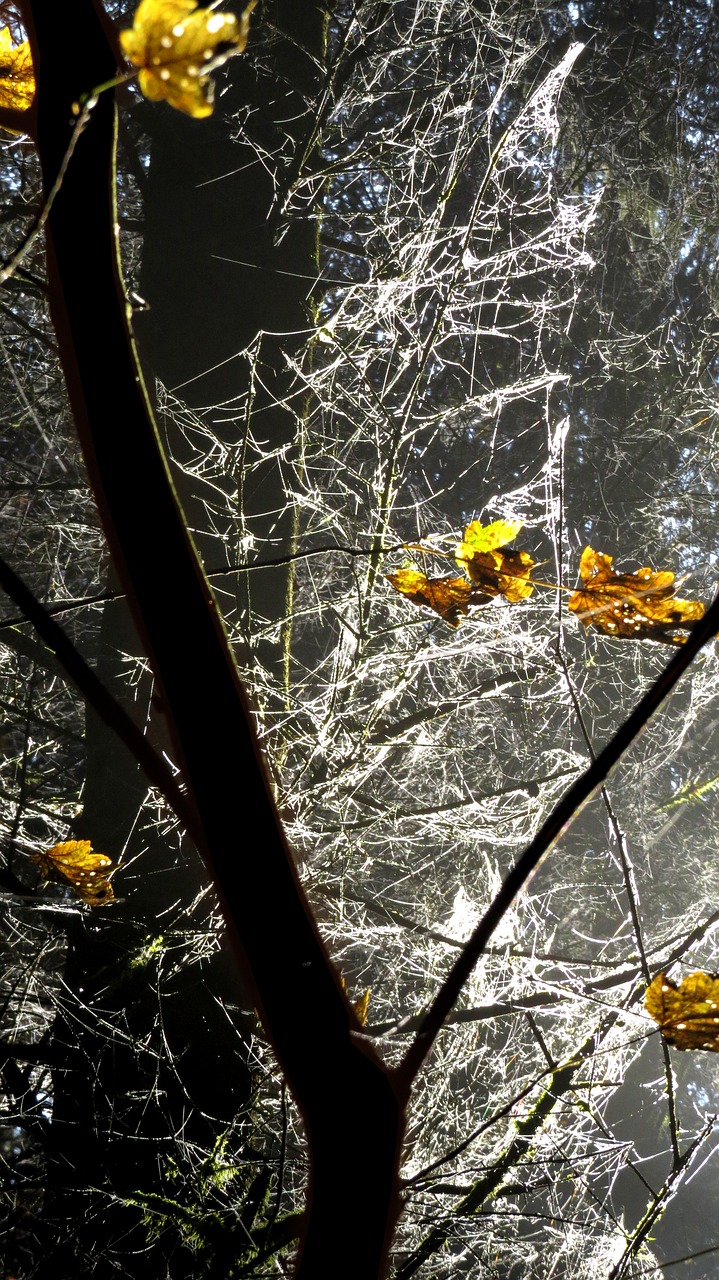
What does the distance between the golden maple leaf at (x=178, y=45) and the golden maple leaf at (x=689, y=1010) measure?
90 cm

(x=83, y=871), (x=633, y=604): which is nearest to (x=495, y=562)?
(x=633, y=604)

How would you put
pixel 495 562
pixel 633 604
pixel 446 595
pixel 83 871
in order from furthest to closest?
pixel 83 871
pixel 446 595
pixel 495 562
pixel 633 604

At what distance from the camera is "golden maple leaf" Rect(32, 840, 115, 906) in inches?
63.2

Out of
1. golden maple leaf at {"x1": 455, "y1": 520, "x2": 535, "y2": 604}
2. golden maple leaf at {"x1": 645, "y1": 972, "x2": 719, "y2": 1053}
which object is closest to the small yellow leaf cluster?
golden maple leaf at {"x1": 455, "y1": 520, "x2": 535, "y2": 604}

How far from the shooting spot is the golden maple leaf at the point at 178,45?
0.40 m

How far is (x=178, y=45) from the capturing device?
406 millimetres

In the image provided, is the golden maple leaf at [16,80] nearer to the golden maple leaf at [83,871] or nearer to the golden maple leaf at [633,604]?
the golden maple leaf at [633,604]

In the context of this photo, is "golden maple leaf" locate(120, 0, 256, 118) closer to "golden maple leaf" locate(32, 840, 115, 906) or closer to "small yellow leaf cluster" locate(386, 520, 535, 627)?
"small yellow leaf cluster" locate(386, 520, 535, 627)

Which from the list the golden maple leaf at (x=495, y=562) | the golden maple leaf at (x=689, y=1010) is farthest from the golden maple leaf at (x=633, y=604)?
the golden maple leaf at (x=689, y=1010)

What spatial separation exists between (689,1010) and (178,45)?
0.95 metres

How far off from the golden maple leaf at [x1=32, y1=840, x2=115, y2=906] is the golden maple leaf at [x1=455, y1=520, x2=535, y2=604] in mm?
980

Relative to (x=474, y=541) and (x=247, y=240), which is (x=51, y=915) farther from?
(x=247, y=240)

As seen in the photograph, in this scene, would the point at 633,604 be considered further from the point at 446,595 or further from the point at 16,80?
the point at 16,80

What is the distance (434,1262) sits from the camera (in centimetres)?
160
